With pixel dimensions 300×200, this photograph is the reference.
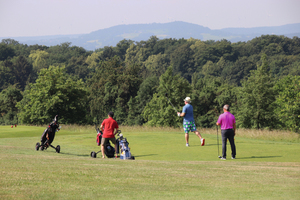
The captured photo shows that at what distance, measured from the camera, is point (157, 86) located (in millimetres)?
88312

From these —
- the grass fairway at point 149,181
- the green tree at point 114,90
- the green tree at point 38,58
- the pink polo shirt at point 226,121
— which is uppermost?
the green tree at point 38,58

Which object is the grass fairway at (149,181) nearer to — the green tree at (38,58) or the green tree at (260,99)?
the green tree at (260,99)

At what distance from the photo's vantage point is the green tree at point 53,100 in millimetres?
55062

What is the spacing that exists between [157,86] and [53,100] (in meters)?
38.2

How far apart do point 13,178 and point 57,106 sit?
49900 millimetres

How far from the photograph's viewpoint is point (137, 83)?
326 ft

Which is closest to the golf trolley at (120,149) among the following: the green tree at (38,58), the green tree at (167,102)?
the green tree at (167,102)

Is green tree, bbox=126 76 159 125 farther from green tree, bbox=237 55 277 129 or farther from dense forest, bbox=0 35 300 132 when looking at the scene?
green tree, bbox=237 55 277 129

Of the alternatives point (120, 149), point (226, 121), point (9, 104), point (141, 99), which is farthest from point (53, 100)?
point (226, 121)

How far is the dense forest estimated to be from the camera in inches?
1975

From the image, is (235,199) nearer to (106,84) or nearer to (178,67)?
(106,84)

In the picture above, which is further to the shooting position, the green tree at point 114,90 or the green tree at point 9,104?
the green tree at point 114,90

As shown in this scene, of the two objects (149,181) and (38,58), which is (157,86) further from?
(38,58)

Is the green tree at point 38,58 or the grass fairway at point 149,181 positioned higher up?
the green tree at point 38,58
